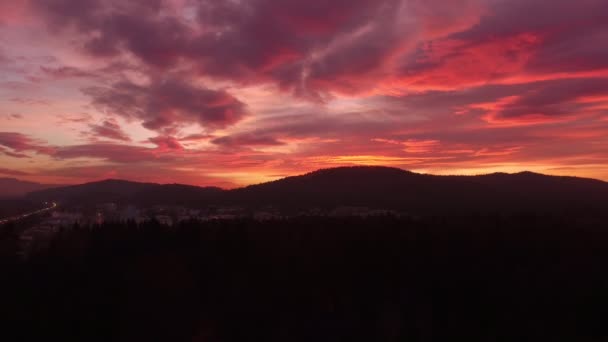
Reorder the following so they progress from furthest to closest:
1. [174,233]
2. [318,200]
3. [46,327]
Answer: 1. [318,200]
2. [174,233]
3. [46,327]

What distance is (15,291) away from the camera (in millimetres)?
31609

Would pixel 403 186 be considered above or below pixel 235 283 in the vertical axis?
above

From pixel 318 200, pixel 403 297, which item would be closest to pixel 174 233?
pixel 403 297

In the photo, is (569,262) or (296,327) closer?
(296,327)

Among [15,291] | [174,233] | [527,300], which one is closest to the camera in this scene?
[15,291]

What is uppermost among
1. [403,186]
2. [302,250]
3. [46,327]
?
[403,186]

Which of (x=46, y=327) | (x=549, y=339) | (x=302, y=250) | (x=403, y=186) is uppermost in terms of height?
(x=403, y=186)

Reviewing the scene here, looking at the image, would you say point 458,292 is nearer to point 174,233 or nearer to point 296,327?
point 296,327

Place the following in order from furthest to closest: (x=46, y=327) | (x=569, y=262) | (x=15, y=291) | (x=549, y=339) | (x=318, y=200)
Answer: (x=318, y=200)
(x=569, y=262)
(x=15, y=291)
(x=549, y=339)
(x=46, y=327)

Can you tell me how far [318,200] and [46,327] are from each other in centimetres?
8989

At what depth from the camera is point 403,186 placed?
119 metres

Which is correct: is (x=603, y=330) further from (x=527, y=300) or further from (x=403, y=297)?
(x=403, y=297)

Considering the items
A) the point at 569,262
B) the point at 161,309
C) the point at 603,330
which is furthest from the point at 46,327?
the point at 569,262

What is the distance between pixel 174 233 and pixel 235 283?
56.8ft
